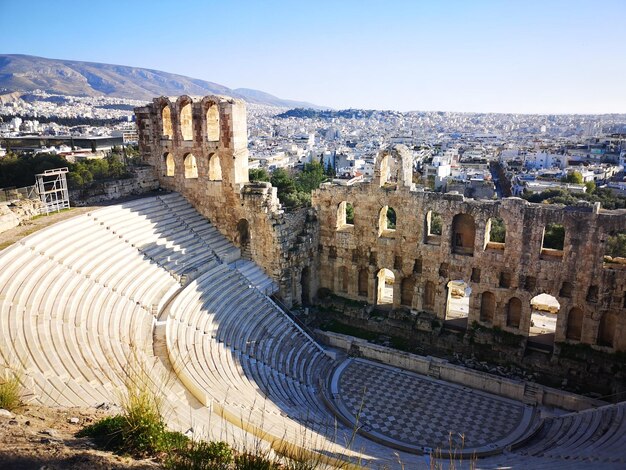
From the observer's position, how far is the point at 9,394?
8.75 metres

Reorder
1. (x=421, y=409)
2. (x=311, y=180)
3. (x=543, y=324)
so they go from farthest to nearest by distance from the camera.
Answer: (x=311, y=180) < (x=543, y=324) < (x=421, y=409)

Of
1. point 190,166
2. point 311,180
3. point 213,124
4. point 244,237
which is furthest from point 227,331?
point 311,180

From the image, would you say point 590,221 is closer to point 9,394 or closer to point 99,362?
point 99,362

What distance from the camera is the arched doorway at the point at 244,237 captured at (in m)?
26.2

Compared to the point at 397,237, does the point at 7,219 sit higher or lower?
higher

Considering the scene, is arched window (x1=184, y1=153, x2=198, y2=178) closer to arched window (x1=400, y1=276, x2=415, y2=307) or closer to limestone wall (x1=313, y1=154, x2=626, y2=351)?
limestone wall (x1=313, y1=154, x2=626, y2=351)

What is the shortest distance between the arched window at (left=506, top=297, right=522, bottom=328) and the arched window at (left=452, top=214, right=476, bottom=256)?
334 cm

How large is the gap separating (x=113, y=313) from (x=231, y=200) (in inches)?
407

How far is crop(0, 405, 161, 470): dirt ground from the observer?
6406mm

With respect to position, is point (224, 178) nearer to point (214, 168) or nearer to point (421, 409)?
point (214, 168)

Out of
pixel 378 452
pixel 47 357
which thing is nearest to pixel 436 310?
pixel 378 452

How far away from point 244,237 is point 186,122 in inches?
290

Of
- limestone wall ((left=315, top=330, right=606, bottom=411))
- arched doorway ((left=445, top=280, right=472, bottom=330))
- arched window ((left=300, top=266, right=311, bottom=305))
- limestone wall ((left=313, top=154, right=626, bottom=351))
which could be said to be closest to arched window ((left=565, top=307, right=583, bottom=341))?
limestone wall ((left=313, top=154, right=626, bottom=351))

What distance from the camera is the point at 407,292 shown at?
83.0 ft
